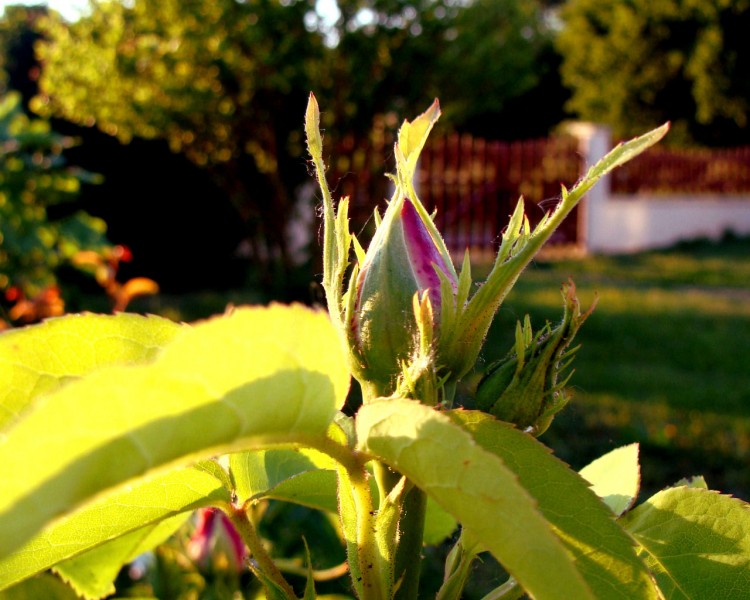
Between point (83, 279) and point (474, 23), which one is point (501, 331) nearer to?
point (474, 23)

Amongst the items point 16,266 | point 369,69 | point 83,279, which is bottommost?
point 83,279

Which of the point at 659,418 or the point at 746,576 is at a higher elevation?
the point at 746,576

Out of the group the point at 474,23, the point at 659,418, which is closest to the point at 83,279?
the point at 474,23

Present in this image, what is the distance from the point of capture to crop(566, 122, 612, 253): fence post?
10289 millimetres

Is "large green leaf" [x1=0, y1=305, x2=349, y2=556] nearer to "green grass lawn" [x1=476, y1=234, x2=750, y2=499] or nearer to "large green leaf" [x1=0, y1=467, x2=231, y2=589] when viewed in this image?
"large green leaf" [x1=0, y1=467, x2=231, y2=589]

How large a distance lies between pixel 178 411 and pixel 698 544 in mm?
295

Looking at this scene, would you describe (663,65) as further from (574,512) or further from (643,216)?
(574,512)

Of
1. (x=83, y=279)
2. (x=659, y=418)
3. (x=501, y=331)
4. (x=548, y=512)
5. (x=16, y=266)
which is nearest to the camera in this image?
(x=548, y=512)

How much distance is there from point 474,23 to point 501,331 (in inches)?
94.1

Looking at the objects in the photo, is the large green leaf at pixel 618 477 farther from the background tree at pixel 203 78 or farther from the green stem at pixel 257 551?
the background tree at pixel 203 78

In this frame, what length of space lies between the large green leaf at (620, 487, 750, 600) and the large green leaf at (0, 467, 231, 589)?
0.22m

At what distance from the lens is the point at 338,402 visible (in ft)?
0.95

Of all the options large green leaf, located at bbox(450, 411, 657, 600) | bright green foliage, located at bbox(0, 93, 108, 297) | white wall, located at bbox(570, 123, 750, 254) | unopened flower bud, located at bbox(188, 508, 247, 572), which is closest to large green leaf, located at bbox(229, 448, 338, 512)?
→ large green leaf, located at bbox(450, 411, 657, 600)

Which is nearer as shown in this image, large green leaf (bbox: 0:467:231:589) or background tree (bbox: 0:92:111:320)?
large green leaf (bbox: 0:467:231:589)
